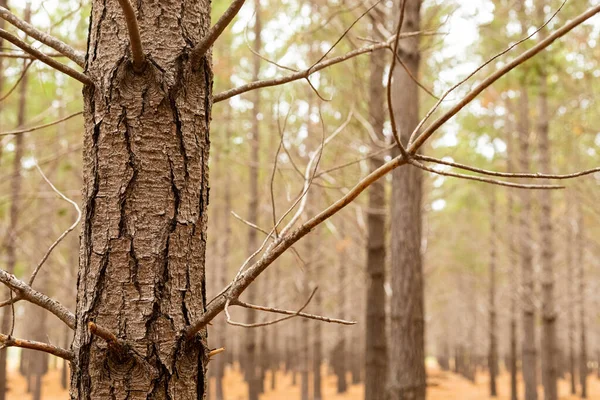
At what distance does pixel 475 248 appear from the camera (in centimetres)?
1812

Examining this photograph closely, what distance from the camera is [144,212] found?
133 cm

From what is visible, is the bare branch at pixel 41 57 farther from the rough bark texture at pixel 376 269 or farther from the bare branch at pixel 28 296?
the rough bark texture at pixel 376 269

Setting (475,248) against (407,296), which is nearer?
(407,296)

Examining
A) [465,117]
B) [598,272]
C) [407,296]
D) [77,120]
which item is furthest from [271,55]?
[598,272]

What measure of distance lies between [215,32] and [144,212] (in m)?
0.45

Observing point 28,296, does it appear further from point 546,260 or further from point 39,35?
point 546,260

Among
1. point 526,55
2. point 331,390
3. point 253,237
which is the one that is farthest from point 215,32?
point 331,390

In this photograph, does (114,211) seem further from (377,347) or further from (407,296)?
(377,347)

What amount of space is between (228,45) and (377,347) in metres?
8.28

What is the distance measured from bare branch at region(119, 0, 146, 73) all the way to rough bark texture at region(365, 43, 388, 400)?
4.78 meters

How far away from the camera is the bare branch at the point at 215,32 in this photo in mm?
1284

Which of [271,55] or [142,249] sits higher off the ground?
[271,55]

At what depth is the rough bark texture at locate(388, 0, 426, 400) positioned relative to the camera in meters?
4.64

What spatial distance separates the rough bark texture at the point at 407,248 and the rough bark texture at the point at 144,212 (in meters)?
3.46
